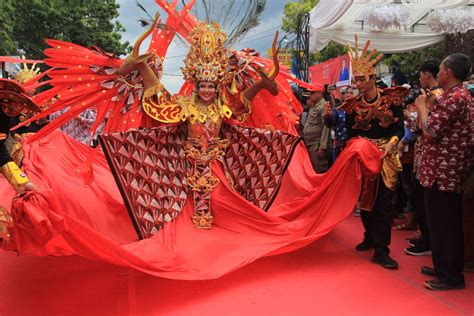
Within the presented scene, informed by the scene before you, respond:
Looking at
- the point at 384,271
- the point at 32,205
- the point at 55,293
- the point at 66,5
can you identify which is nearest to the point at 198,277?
the point at 55,293

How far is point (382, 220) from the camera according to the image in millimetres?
3549

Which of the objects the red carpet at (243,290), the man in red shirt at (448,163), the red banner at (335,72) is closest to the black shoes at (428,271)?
the red carpet at (243,290)

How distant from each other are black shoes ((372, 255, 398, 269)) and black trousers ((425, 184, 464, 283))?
0.42 metres

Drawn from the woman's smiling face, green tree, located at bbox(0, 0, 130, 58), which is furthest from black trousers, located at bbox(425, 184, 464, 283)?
green tree, located at bbox(0, 0, 130, 58)

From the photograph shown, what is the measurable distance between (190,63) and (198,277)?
1806 millimetres

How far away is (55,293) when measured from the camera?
9.83ft

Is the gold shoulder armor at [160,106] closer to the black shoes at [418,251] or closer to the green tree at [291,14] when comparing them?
the black shoes at [418,251]

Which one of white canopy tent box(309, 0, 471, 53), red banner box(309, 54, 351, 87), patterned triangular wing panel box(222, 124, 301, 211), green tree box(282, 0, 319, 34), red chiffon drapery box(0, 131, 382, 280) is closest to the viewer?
red chiffon drapery box(0, 131, 382, 280)

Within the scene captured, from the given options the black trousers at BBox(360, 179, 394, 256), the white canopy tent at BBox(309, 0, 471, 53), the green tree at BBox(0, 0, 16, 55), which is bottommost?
the black trousers at BBox(360, 179, 394, 256)

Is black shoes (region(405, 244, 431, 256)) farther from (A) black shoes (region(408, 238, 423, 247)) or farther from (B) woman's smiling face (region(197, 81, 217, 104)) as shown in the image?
(B) woman's smiling face (region(197, 81, 217, 104))

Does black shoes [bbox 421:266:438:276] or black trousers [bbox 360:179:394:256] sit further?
black trousers [bbox 360:179:394:256]

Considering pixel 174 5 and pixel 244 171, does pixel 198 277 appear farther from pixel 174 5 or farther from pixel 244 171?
pixel 174 5

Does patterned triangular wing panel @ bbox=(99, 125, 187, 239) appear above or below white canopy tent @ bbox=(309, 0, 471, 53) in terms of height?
below

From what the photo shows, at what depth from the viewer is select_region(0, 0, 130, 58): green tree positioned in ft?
47.8
